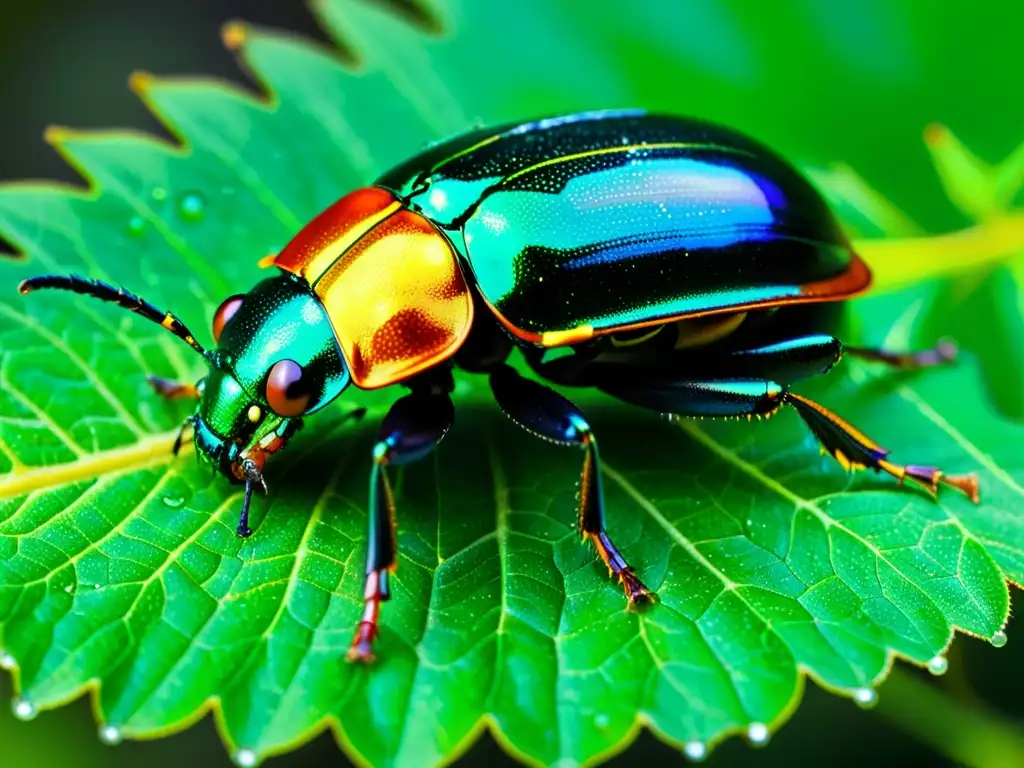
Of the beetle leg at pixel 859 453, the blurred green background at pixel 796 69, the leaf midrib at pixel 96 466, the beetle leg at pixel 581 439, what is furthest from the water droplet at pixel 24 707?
the blurred green background at pixel 796 69

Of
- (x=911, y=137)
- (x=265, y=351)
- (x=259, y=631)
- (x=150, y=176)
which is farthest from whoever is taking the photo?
(x=911, y=137)

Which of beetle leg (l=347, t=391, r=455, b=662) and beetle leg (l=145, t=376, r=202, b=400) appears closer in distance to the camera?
beetle leg (l=347, t=391, r=455, b=662)

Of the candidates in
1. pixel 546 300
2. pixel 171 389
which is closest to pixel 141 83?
pixel 171 389

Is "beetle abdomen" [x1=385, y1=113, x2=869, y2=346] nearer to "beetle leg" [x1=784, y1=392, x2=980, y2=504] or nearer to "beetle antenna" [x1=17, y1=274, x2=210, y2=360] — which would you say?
"beetle leg" [x1=784, y1=392, x2=980, y2=504]

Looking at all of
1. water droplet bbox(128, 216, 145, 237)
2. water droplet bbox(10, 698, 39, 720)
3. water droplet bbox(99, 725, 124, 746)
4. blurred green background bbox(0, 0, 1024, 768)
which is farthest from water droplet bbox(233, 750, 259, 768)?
blurred green background bbox(0, 0, 1024, 768)

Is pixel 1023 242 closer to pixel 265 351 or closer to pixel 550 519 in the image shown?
pixel 550 519

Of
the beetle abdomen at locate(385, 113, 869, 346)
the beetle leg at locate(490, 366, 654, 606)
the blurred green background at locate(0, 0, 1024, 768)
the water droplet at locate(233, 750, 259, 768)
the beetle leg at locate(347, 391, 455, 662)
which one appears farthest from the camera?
the blurred green background at locate(0, 0, 1024, 768)

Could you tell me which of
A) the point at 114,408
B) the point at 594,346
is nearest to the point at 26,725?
the point at 114,408
